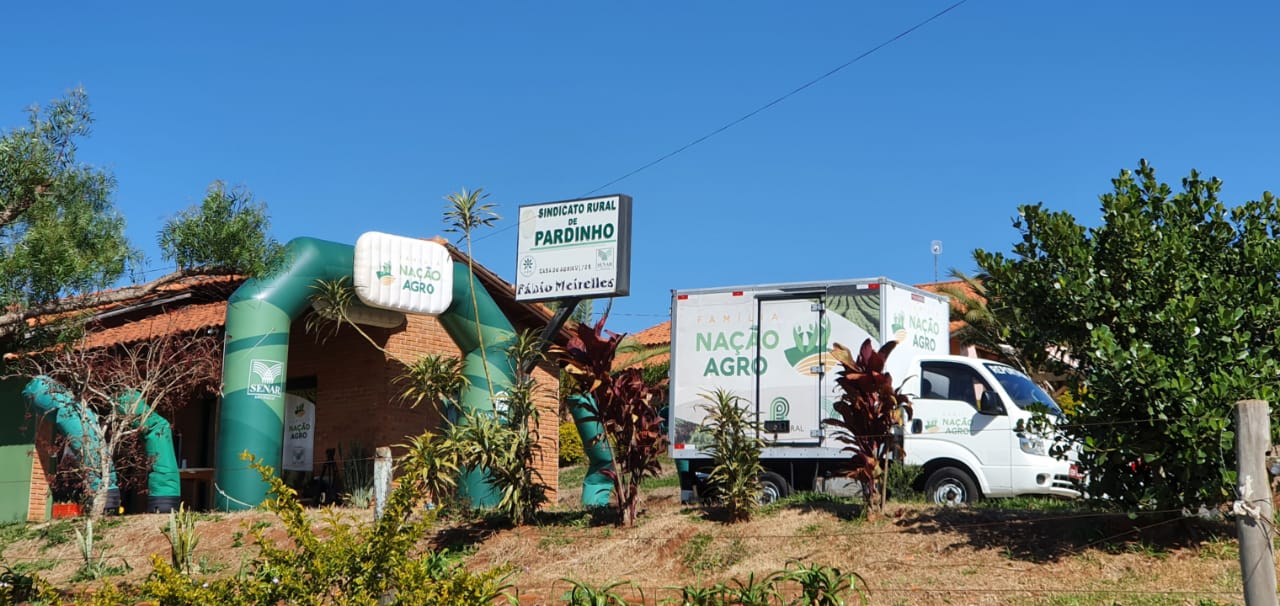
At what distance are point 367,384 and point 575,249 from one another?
6327 mm

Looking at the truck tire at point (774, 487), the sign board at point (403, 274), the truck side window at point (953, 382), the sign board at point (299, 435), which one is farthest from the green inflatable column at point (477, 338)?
the truck side window at point (953, 382)

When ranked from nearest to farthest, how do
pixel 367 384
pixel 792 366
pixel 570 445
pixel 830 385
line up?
pixel 830 385 < pixel 792 366 < pixel 367 384 < pixel 570 445

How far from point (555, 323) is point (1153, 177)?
8.73 metres

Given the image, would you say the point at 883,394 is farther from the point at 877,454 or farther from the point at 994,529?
the point at 994,529

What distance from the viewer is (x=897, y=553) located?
10.9 m

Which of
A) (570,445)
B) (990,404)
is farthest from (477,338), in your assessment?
(570,445)

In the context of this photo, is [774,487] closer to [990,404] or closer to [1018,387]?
[990,404]

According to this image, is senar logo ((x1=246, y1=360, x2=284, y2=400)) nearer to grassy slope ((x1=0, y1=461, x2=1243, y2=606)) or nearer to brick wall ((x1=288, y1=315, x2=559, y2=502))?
grassy slope ((x1=0, y1=461, x2=1243, y2=606))

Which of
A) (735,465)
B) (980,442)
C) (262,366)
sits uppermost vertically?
(262,366)

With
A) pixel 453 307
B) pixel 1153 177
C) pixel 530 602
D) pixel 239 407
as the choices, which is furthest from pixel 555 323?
pixel 1153 177

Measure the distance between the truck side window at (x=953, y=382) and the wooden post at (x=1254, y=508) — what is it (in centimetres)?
665

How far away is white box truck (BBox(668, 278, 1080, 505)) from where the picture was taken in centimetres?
1388

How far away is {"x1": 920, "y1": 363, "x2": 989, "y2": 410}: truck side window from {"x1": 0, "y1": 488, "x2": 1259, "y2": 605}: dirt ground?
2.41 meters

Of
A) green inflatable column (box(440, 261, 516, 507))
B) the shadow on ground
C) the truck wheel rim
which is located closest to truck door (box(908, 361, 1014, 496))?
the truck wheel rim
